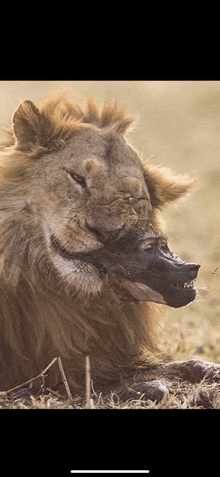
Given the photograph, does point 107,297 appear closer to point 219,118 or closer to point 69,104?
point 69,104

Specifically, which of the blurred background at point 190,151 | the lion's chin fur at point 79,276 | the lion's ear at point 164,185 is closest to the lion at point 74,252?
the lion's chin fur at point 79,276

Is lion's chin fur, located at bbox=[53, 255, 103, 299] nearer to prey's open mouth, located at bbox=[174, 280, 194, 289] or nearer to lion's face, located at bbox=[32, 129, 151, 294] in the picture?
lion's face, located at bbox=[32, 129, 151, 294]

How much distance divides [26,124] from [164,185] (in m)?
0.80

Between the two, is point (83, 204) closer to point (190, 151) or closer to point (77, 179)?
point (77, 179)

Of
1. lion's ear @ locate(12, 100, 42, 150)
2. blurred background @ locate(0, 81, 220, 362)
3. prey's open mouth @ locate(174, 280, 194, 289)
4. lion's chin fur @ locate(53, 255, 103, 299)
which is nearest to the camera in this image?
prey's open mouth @ locate(174, 280, 194, 289)

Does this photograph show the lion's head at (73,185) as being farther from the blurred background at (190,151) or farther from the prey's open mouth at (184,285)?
the blurred background at (190,151)

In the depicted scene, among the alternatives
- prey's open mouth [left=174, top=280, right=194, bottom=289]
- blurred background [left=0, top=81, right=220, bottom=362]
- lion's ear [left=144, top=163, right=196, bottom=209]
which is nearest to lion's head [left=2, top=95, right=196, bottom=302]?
lion's ear [left=144, top=163, right=196, bottom=209]

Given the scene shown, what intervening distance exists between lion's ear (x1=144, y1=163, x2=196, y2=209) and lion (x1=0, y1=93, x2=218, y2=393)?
133 millimetres

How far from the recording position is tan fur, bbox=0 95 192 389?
359cm

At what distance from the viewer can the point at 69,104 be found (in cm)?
399

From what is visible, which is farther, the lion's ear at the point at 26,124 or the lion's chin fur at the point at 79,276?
the lion's ear at the point at 26,124

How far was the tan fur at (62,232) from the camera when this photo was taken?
3.59 m

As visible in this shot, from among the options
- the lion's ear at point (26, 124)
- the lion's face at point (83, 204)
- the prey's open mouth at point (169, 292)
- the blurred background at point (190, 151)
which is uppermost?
the blurred background at point (190, 151)

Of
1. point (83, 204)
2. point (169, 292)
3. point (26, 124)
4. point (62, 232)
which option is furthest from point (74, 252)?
point (26, 124)
